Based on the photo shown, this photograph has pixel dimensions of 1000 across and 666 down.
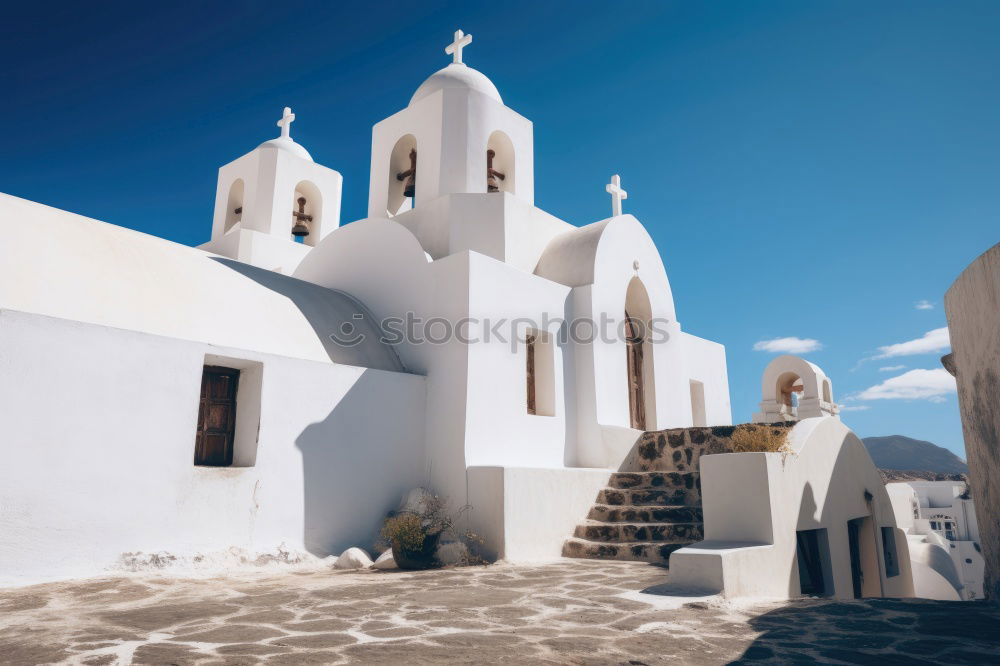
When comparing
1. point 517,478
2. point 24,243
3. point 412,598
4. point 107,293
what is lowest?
point 412,598

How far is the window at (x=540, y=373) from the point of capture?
9930 mm

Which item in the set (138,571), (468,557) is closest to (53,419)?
(138,571)

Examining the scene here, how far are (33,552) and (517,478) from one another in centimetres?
457

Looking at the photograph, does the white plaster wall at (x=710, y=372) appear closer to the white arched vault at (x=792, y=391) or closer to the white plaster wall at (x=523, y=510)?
the white arched vault at (x=792, y=391)

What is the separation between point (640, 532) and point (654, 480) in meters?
1.31

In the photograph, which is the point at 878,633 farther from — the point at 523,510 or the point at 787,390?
the point at 787,390

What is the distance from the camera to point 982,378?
4.78 metres

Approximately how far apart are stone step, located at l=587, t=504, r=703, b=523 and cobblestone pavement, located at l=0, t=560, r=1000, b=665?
198 cm

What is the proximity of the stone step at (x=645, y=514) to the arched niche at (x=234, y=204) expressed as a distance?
10393 mm

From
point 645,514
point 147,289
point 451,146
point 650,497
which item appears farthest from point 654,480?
point 147,289

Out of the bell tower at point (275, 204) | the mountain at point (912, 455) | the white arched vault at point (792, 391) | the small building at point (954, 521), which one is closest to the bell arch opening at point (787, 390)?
the white arched vault at point (792, 391)

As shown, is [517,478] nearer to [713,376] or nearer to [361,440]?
[361,440]

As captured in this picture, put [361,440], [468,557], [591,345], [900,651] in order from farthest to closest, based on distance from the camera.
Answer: [591,345], [361,440], [468,557], [900,651]

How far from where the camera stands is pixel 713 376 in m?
14.7
